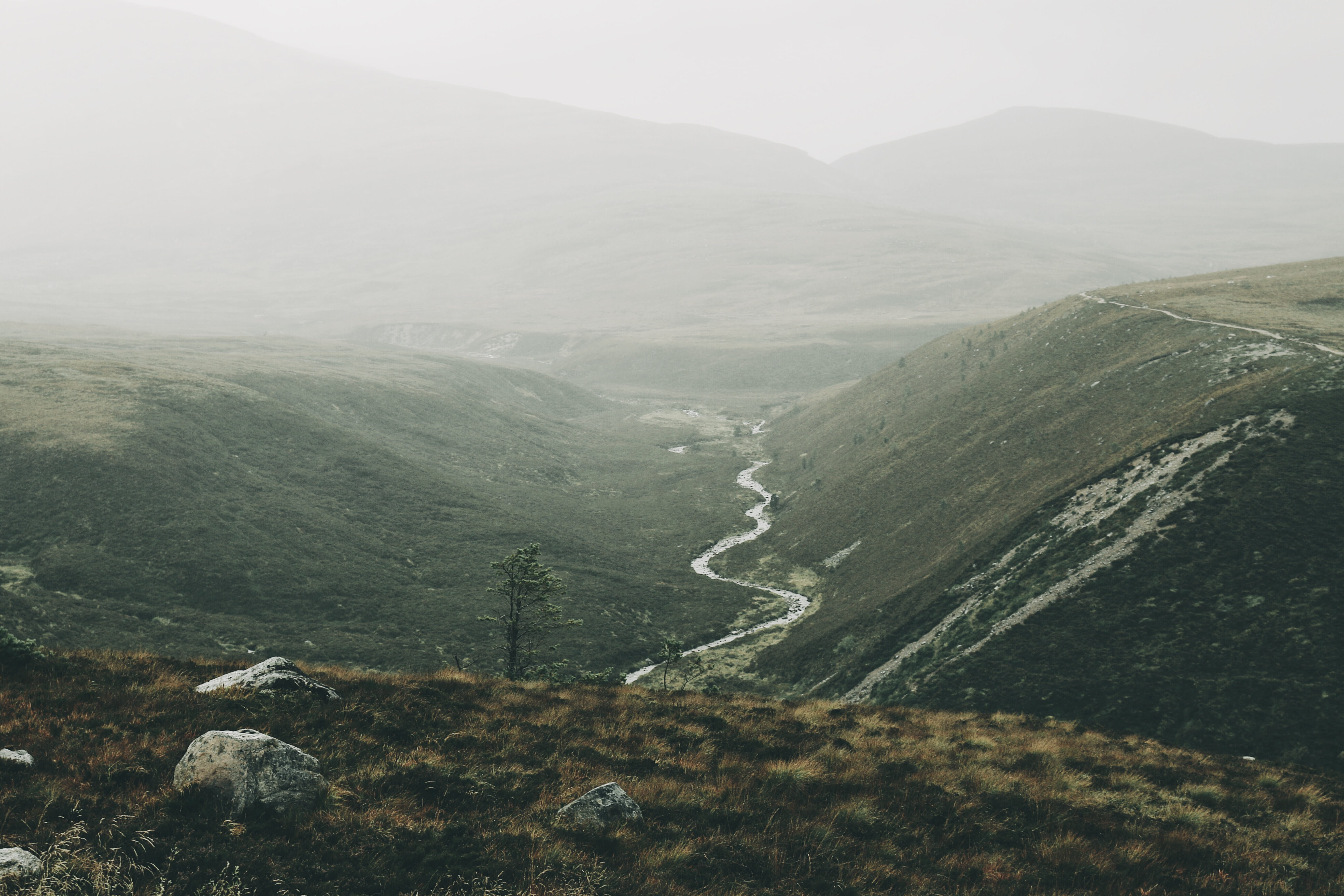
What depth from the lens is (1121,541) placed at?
36.6 m

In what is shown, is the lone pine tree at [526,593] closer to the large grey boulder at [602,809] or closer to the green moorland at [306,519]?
the green moorland at [306,519]

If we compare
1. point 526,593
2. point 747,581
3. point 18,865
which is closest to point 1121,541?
point 526,593

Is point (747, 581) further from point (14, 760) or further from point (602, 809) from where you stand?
point (14, 760)

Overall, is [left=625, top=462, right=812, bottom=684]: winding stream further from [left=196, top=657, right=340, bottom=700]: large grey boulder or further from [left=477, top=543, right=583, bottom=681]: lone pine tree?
[left=196, top=657, right=340, bottom=700]: large grey boulder

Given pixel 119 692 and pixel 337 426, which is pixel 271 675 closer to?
pixel 119 692

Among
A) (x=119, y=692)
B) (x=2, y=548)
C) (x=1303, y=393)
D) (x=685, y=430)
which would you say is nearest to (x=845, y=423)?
(x=685, y=430)

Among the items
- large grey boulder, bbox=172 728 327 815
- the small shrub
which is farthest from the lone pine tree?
large grey boulder, bbox=172 728 327 815

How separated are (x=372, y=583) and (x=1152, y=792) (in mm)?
48601

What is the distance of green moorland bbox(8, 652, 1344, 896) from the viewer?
12.5 metres

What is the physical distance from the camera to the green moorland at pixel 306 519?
45438 millimetres

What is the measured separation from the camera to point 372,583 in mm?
54406

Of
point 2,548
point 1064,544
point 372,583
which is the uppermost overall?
point 1064,544

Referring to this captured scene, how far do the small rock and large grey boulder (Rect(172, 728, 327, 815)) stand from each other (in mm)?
2727

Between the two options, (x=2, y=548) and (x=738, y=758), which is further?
(x=2, y=548)
